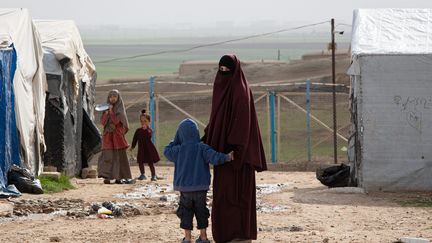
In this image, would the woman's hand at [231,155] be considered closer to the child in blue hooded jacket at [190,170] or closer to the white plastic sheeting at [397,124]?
the child in blue hooded jacket at [190,170]

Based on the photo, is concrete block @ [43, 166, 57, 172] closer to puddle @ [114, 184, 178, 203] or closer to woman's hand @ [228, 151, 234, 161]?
puddle @ [114, 184, 178, 203]

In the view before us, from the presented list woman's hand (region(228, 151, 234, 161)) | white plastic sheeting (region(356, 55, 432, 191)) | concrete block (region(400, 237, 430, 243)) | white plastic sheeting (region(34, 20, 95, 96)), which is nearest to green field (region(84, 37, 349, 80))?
white plastic sheeting (region(34, 20, 95, 96))

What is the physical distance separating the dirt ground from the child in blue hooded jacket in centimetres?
83

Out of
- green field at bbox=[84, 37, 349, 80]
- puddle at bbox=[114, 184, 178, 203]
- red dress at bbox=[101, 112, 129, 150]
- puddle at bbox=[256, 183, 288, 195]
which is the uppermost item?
red dress at bbox=[101, 112, 129, 150]

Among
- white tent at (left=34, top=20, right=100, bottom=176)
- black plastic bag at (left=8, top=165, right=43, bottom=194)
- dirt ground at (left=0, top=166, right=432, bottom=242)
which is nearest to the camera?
dirt ground at (left=0, top=166, right=432, bottom=242)

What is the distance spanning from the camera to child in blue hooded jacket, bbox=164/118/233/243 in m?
9.91

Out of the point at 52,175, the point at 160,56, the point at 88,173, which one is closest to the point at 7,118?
the point at 52,175

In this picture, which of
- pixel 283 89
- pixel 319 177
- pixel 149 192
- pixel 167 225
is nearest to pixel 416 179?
pixel 319 177

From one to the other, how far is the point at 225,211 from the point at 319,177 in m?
6.08

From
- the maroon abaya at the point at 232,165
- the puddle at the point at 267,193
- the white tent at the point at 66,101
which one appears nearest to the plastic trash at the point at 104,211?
the puddle at the point at 267,193

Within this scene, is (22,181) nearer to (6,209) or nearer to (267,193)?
A: (6,209)

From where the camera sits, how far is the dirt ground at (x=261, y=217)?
11008 mm

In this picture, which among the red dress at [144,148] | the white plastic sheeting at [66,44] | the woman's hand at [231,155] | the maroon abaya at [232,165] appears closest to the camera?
the woman's hand at [231,155]

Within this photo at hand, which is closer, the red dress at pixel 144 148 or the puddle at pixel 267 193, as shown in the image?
the puddle at pixel 267 193
